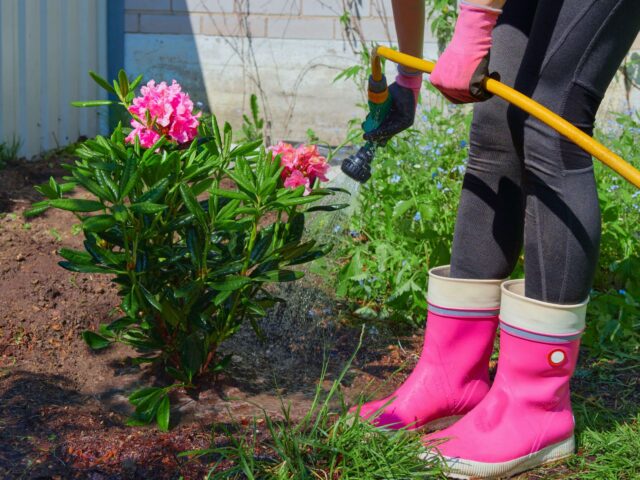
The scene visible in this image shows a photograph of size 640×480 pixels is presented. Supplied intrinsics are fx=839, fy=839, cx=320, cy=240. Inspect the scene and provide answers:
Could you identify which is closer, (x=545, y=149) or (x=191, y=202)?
(x=545, y=149)

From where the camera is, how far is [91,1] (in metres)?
5.43

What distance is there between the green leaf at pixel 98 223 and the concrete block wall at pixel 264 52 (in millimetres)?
3630

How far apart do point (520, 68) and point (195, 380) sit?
46.7 inches

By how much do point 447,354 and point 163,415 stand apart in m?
0.73

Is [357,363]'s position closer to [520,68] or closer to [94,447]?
[94,447]

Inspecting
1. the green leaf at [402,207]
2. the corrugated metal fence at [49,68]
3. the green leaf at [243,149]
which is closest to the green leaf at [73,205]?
the green leaf at [243,149]

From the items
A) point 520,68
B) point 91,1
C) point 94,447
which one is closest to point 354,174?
point 520,68

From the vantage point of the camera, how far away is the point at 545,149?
1.84m

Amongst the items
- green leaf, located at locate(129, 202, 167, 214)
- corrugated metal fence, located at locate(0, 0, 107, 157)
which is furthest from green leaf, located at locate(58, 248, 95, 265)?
corrugated metal fence, located at locate(0, 0, 107, 157)

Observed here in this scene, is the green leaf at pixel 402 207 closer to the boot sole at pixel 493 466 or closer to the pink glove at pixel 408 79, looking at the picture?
the pink glove at pixel 408 79

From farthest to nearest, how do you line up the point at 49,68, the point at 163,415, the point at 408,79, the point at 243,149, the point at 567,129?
the point at 49,68 < the point at 408,79 < the point at 243,149 < the point at 163,415 < the point at 567,129

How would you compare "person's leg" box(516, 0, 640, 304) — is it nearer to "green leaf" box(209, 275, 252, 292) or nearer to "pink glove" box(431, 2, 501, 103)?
"pink glove" box(431, 2, 501, 103)

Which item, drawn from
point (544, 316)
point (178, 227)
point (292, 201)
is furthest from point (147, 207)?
point (544, 316)

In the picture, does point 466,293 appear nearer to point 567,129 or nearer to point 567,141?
point 567,141
